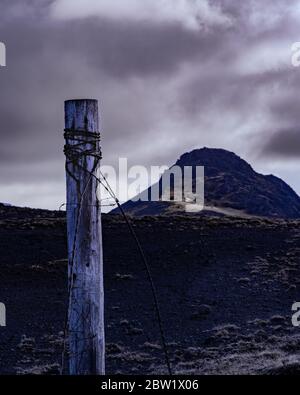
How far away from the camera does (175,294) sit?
2905 cm

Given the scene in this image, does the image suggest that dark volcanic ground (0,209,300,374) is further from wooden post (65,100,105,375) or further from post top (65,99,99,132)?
post top (65,99,99,132)

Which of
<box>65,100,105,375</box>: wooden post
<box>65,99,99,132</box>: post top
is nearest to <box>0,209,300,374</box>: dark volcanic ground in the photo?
<box>65,100,105,375</box>: wooden post

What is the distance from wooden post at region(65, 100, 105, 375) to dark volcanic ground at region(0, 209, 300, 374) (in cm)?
654

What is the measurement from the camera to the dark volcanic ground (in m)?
20.9

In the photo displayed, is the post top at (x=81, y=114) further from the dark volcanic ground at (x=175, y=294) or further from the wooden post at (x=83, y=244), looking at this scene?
the dark volcanic ground at (x=175, y=294)

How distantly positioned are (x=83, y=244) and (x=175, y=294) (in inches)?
908

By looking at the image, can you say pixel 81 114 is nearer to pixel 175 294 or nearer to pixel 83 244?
pixel 83 244

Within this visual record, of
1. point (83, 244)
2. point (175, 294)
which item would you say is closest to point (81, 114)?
point (83, 244)

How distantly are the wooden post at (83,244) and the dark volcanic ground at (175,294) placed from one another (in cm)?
654

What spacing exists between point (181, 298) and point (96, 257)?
22.6m

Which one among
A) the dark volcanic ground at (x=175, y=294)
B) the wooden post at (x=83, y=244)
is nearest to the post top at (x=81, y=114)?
the wooden post at (x=83, y=244)

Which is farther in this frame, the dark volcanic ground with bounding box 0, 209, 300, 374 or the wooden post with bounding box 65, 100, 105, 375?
the dark volcanic ground with bounding box 0, 209, 300, 374

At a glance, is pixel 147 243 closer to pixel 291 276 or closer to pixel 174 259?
pixel 174 259

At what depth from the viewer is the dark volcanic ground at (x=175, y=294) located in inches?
823
